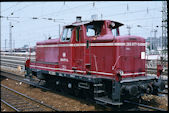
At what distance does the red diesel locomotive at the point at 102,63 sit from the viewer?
6.77 m

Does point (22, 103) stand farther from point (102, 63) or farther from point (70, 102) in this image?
point (102, 63)

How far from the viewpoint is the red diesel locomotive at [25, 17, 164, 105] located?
677 cm

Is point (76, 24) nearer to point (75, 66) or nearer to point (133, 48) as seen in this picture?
point (75, 66)

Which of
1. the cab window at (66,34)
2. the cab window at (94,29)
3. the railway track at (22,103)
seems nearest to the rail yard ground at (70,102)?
the railway track at (22,103)

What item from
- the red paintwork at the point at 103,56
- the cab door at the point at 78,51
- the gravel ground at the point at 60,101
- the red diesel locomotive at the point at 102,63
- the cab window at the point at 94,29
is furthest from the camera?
the cab door at the point at 78,51

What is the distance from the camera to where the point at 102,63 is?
7.52 metres

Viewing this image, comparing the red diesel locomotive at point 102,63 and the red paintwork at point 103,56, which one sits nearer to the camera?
the red diesel locomotive at point 102,63

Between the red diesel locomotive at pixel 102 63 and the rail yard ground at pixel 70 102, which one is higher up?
the red diesel locomotive at pixel 102 63

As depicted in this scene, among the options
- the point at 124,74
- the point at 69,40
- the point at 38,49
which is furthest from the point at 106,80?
the point at 38,49

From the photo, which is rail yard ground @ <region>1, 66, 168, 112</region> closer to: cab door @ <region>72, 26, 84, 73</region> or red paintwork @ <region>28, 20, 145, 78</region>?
red paintwork @ <region>28, 20, 145, 78</region>

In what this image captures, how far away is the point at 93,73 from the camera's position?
7.86 m

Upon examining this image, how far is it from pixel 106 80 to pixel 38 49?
578 cm

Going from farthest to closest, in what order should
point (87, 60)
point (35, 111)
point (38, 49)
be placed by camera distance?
point (38, 49) < point (87, 60) < point (35, 111)

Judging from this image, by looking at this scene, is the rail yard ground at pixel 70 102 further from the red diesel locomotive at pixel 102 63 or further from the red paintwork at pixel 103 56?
the red paintwork at pixel 103 56
